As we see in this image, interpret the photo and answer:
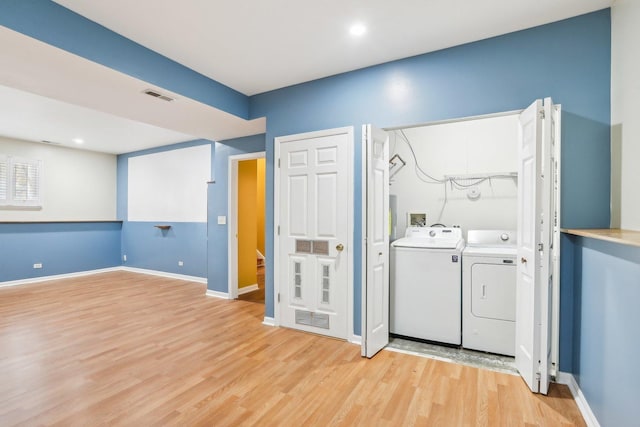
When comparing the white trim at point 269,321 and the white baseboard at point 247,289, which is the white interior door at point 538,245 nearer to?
the white trim at point 269,321

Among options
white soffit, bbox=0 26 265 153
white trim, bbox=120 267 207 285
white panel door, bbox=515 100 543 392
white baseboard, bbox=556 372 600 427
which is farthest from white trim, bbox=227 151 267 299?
white baseboard, bbox=556 372 600 427

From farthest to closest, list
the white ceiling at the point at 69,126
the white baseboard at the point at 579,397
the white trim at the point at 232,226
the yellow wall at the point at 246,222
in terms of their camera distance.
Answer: the yellow wall at the point at 246,222 → the white trim at the point at 232,226 → the white ceiling at the point at 69,126 → the white baseboard at the point at 579,397

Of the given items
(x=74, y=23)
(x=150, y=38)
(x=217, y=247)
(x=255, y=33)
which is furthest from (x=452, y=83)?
(x=217, y=247)

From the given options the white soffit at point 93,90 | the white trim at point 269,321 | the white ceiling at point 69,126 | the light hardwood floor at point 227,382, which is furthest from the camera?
the white ceiling at point 69,126

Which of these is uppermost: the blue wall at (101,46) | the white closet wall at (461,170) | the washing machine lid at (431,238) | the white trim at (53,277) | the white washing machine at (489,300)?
the blue wall at (101,46)

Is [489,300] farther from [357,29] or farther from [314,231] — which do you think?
[357,29]

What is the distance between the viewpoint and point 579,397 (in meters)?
2.10

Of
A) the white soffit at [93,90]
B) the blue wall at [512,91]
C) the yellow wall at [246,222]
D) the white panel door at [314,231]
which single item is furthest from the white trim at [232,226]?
the blue wall at [512,91]

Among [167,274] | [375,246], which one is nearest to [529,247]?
[375,246]

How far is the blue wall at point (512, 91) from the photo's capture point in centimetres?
228

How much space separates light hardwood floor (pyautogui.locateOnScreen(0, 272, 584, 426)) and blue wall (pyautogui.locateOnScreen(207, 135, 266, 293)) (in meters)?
1.23

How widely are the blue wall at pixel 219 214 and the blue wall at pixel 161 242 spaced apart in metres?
0.98

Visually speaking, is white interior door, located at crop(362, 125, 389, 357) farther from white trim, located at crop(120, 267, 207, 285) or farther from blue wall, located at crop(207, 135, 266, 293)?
white trim, located at crop(120, 267, 207, 285)

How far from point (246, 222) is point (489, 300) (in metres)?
3.71
